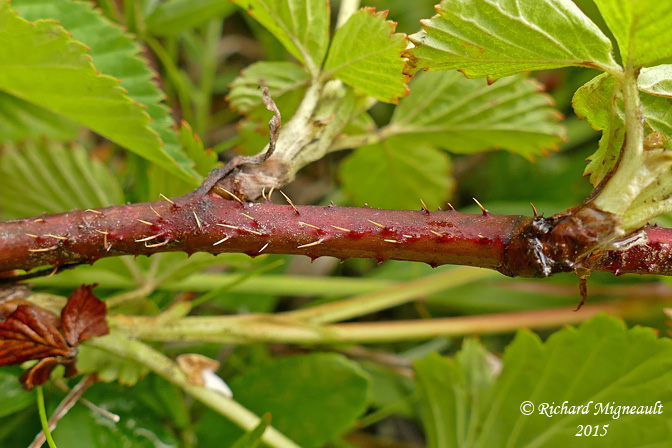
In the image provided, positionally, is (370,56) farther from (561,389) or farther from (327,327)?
(561,389)

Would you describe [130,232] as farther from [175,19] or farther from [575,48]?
[175,19]

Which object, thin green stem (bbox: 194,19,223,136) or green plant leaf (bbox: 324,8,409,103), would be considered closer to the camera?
green plant leaf (bbox: 324,8,409,103)

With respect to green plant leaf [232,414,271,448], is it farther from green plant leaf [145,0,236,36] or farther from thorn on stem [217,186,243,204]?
green plant leaf [145,0,236,36]

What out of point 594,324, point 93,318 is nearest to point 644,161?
point 594,324

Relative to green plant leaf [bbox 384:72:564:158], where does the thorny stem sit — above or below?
below

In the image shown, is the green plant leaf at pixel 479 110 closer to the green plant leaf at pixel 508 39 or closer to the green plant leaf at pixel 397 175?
the green plant leaf at pixel 397 175

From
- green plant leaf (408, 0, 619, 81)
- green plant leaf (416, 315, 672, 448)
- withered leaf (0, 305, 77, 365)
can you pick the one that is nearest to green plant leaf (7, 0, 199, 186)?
withered leaf (0, 305, 77, 365)

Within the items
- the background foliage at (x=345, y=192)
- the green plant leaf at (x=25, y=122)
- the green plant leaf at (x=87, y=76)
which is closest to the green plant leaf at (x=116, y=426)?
the background foliage at (x=345, y=192)

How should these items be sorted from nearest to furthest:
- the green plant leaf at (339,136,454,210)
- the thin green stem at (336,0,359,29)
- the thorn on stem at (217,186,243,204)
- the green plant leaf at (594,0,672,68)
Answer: the green plant leaf at (594,0,672,68) → the thorn on stem at (217,186,243,204) → the thin green stem at (336,0,359,29) → the green plant leaf at (339,136,454,210)
